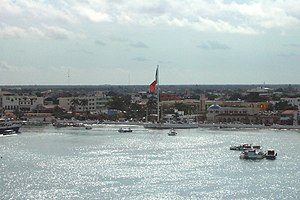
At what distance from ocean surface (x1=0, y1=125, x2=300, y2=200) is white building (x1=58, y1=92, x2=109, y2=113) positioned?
16.1 metres

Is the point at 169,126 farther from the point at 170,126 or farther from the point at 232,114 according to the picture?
the point at 232,114

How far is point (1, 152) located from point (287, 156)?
29.3 ft

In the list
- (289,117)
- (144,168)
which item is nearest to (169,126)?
(289,117)

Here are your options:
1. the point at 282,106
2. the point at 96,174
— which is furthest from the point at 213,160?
the point at 282,106

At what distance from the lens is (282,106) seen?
1533 inches

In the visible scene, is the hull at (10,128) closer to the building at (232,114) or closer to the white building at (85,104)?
the building at (232,114)

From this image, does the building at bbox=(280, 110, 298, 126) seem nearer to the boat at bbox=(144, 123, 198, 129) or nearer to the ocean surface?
the boat at bbox=(144, 123, 198, 129)

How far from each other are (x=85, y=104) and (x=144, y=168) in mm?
26835

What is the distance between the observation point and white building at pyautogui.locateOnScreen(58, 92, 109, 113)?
42.8 m

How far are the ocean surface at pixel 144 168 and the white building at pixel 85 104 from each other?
52.8 ft

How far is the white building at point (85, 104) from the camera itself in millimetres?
42781

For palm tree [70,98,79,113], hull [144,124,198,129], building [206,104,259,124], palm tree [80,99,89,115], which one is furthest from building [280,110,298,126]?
palm tree [80,99,89,115]

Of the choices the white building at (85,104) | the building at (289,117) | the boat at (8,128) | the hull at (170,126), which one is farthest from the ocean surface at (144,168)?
the white building at (85,104)

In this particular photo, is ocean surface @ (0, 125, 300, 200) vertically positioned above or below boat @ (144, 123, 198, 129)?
below
